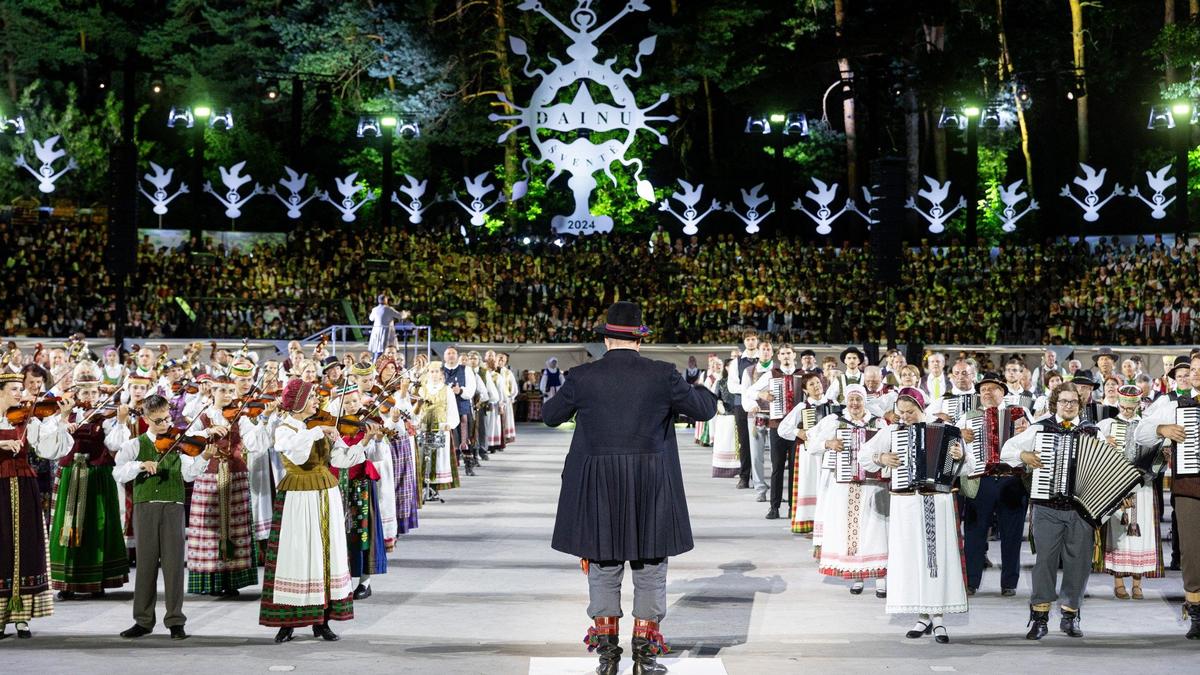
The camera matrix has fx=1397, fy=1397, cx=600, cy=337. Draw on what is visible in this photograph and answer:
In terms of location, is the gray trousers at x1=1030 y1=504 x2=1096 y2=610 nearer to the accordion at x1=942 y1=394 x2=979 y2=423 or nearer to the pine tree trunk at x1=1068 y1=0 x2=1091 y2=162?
the accordion at x1=942 y1=394 x2=979 y2=423

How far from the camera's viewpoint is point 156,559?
8.90 metres

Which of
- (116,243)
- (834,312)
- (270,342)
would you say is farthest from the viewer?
(834,312)

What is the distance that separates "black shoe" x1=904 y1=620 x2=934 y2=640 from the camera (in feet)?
29.9

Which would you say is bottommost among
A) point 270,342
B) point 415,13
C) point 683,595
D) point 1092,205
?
point 683,595

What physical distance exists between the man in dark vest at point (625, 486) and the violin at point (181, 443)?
2.38 metres

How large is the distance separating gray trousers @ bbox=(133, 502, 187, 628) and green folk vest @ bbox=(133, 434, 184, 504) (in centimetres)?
5

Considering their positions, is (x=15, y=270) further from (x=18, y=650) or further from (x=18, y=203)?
(x=18, y=650)

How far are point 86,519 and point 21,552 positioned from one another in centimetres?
140

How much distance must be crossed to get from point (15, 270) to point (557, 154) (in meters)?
12.6

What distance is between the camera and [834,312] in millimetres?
30250

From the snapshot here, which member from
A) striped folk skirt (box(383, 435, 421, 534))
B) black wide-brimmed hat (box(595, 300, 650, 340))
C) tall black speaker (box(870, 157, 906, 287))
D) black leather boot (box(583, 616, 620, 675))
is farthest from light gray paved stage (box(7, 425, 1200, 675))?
tall black speaker (box(870, 157, 906, 287))

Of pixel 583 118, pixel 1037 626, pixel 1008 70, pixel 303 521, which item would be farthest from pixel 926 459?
pixel 1008 70

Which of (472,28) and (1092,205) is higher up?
(472,28)

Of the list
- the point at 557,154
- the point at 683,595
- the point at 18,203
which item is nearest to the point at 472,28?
the point at 557,154
